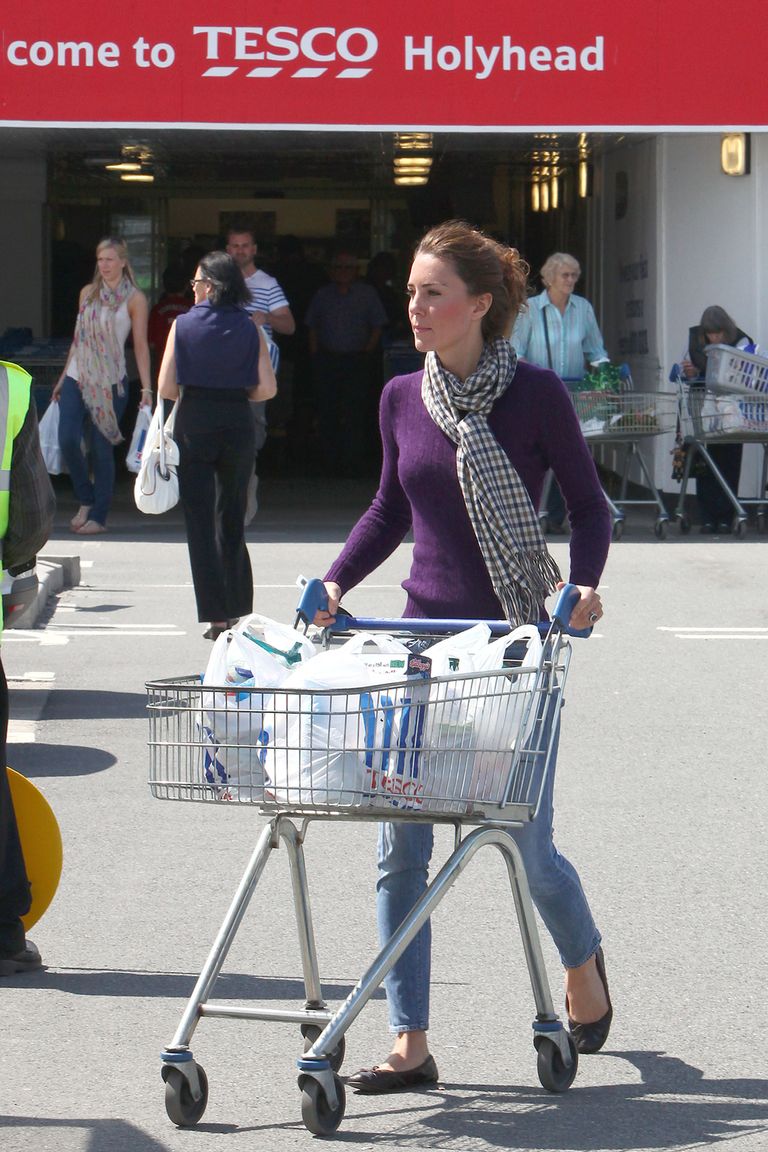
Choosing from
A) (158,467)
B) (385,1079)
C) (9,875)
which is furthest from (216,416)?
(385,1079)

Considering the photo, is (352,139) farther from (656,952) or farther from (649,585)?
(656,952)

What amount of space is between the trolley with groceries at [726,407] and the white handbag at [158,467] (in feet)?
18.9

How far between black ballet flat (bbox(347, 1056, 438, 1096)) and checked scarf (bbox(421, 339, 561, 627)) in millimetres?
998

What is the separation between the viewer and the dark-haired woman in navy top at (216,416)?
9.97 metres

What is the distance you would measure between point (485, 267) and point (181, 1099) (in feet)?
6.24

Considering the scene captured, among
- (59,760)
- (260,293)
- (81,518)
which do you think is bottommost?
(59,760)

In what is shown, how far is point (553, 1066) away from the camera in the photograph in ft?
13.5

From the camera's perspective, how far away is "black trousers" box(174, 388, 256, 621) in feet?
32.9

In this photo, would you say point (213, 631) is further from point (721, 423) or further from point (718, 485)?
point (718, 485)

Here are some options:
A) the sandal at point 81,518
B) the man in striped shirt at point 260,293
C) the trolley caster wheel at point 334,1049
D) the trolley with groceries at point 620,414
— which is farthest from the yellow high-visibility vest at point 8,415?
the sandal at point 81,518

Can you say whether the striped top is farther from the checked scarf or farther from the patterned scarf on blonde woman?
the checked scarf

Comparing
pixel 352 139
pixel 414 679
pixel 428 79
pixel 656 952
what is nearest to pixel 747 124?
pixel 428 79

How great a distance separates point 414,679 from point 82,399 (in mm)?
11266

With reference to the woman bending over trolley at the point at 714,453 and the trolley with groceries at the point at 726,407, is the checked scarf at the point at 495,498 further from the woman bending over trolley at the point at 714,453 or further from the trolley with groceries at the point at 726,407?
the woman bending over trolley at the point at 714,453
